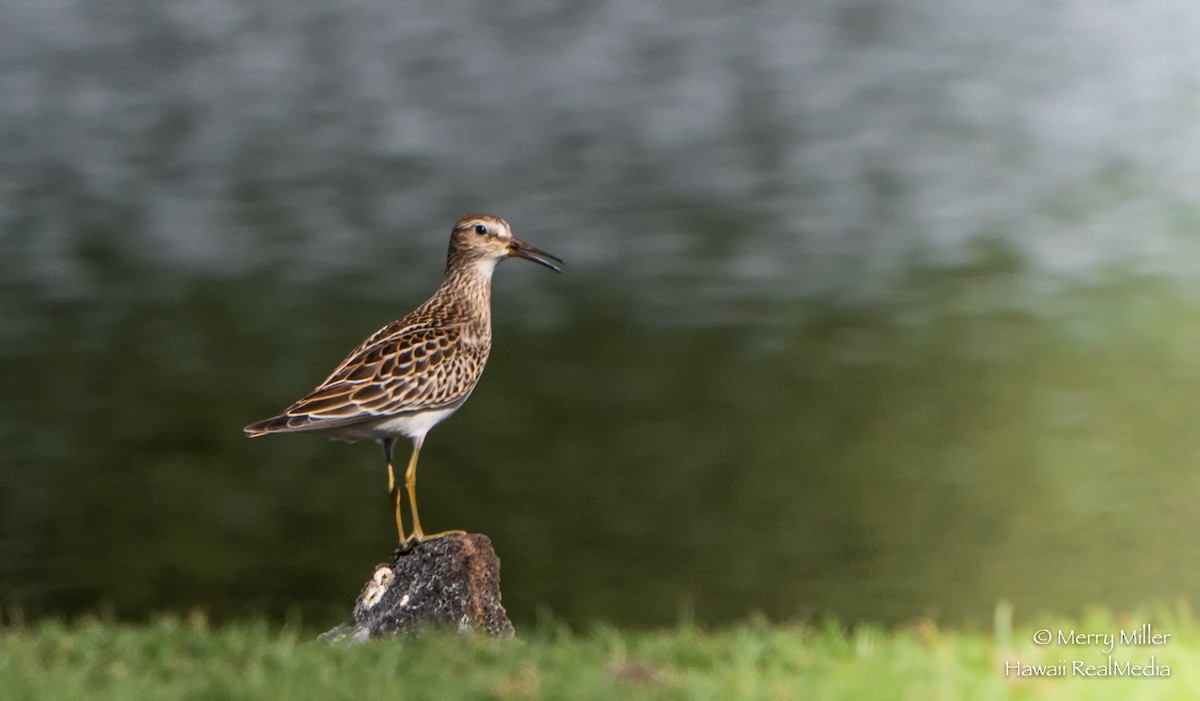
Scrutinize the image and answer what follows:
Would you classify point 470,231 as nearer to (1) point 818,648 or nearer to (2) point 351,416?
(2) point 351,416

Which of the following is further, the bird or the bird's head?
the bird's head

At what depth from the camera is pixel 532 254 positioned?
663cm

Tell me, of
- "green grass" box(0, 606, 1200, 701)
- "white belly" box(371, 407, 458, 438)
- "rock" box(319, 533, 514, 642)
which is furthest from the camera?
"white belly" box(371, 407, 458, 438)

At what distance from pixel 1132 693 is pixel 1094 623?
3.50 feet

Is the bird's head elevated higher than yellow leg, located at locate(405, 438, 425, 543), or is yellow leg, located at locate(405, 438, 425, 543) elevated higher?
the bird's head

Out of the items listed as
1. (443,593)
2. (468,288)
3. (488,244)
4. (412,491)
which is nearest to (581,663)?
(443,593)

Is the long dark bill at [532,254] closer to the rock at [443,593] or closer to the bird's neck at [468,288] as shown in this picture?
the bird's neck at [468,288]

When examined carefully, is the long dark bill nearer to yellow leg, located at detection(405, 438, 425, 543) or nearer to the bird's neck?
the bird's neck

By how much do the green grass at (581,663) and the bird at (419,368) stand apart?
35.7 inches

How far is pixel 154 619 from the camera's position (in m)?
6.44

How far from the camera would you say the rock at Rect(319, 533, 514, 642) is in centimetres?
580

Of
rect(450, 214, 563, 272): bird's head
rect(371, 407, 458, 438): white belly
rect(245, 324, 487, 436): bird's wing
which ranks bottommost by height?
rect(371, 407, 458, 438): white belly

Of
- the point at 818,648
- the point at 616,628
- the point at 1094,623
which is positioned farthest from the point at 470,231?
the point at 1094,623

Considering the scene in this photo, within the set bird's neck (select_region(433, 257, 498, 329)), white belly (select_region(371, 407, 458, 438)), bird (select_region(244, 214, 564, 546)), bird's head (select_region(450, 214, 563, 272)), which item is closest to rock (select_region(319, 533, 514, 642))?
bird (select_region(244, 214, 564, 546))
